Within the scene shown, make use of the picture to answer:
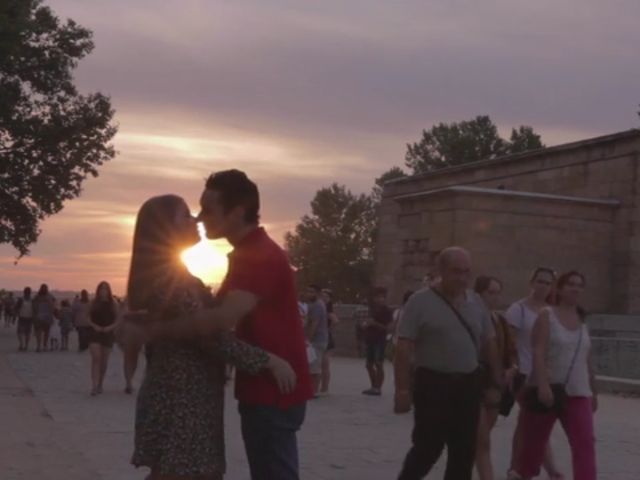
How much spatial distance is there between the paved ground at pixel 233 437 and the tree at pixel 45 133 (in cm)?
2441

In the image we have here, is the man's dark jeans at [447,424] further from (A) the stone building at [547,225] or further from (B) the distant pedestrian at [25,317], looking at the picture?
(B) the distant pedestrian at [25,317]

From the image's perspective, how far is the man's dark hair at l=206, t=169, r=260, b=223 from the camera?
5.01m

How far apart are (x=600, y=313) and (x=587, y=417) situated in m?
21.7

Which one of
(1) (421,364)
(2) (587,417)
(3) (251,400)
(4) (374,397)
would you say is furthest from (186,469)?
(4) (374,397)

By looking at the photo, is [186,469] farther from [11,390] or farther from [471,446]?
[11,390]

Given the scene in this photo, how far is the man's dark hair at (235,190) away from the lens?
5.01 meters

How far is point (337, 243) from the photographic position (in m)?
105

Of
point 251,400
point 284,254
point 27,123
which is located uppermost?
point 27,123

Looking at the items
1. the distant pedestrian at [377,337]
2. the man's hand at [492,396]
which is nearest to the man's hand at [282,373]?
the man's hand at [492,396]

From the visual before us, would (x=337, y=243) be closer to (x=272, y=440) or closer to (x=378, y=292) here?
(x=378, y=292)

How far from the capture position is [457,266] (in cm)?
745

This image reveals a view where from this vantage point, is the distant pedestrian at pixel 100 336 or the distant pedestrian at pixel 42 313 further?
the distant pedestrian at pixel 42 313

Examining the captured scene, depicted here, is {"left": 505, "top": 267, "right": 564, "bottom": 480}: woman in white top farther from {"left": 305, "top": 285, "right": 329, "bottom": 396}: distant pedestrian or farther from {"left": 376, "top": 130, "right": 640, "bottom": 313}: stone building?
{"left": 376, "top": 130, "right": 640, "bottom": 313}: stone building

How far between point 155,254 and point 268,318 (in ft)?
1.78
